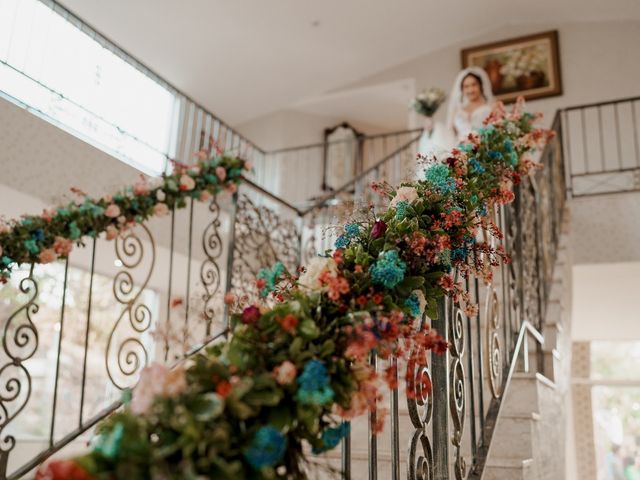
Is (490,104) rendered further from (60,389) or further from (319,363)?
(60,389)

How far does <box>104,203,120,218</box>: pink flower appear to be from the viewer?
8.98 ft

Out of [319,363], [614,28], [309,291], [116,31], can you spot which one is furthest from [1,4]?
[614,28]

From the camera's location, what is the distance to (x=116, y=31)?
Answer: 26.9 feet

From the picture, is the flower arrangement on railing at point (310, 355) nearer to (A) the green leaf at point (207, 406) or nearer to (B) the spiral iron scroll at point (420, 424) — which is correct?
(A) the green leaf at point (207, 406)

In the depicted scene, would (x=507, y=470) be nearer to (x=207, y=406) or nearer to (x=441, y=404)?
(x=441, y=404)

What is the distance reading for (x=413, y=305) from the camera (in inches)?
63.0

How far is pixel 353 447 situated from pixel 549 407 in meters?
1.06

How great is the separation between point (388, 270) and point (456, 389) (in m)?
0.69

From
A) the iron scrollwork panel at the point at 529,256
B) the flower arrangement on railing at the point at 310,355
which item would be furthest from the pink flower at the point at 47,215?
the iron scrollwork panel at the point at 529,256

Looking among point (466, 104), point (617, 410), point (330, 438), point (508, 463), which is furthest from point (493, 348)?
point (617, 410)

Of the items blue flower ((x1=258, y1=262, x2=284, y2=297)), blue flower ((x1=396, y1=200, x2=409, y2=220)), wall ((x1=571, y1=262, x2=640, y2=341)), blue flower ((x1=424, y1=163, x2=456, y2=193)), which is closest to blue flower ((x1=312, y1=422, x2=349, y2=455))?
blue flower ((x1=258, y1=262, x2=284, y2=297))

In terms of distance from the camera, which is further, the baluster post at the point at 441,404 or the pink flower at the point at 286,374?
the baluster post at the point at 441,404

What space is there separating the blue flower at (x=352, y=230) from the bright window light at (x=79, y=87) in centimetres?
370

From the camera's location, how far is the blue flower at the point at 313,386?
3.94ft
